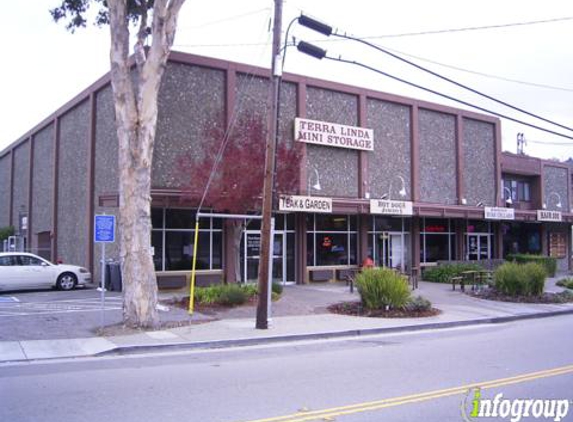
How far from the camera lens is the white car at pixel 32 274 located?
20609 mm

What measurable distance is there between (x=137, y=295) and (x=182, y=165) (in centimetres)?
689

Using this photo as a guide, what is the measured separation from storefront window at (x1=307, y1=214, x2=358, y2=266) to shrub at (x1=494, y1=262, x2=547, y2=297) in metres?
7.25

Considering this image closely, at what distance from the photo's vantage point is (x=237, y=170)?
17.5m

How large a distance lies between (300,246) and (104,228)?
40.1ft

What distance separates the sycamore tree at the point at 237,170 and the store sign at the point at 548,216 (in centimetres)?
1793

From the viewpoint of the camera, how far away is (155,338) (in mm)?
12141

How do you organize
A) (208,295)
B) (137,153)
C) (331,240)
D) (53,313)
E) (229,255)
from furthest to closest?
(331,240)
(229,255)
(208,295)
(53,313)
(137,153)

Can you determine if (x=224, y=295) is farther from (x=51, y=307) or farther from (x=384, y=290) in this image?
(x=51, y=307)

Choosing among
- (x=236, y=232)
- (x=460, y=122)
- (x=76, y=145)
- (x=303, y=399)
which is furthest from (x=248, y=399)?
(x=460, y=122)

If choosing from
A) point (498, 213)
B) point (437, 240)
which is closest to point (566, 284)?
point (498, 213)

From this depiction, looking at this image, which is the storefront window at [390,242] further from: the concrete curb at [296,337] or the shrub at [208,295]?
the shrub at [208,295]

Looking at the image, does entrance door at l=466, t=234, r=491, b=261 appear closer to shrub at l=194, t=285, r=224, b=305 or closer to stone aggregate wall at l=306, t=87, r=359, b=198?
stone aggregate wall at l=306, t=87, r=359, b=198

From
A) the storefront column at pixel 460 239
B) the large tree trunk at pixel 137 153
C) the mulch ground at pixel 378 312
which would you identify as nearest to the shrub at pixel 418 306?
the mulch ground at pixel 378 312

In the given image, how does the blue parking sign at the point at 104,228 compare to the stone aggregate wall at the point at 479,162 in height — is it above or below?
below
